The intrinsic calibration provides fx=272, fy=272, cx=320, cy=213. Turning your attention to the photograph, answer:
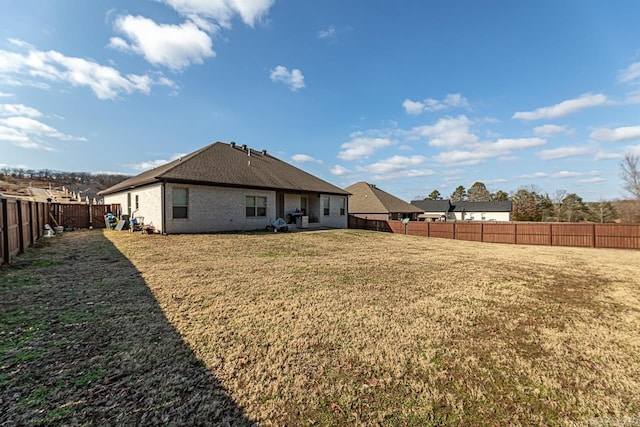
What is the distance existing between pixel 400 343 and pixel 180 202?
13009mm

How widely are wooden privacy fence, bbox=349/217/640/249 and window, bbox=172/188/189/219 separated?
15705 millimetres

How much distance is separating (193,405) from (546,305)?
6.06 metres

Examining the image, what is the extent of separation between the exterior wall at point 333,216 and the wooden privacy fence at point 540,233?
4.97m

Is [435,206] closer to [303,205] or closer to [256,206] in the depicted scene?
[303,205]

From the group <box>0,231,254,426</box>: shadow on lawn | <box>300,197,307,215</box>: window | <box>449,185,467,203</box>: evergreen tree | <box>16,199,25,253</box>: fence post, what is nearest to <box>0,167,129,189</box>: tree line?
<box>300,197,307,215</box>: window

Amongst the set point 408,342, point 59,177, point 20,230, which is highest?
point 59,177

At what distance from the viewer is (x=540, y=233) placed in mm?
16641

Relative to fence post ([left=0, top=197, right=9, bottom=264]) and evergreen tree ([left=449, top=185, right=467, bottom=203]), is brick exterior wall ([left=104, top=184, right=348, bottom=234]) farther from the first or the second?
evergreen tree ([left=449, top=185, right=467, bottom=203])

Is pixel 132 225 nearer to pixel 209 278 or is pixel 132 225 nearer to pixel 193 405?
pixel 209 278

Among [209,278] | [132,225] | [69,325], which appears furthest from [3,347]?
[132,225]

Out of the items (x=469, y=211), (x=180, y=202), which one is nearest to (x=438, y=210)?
(x=469, y=211)

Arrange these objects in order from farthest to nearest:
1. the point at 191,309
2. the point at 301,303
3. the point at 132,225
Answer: the point at 132,225, the point at 301,303, the point at 191,309

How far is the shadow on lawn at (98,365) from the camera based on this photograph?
7.28 feet

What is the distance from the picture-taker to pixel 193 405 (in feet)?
7.68
